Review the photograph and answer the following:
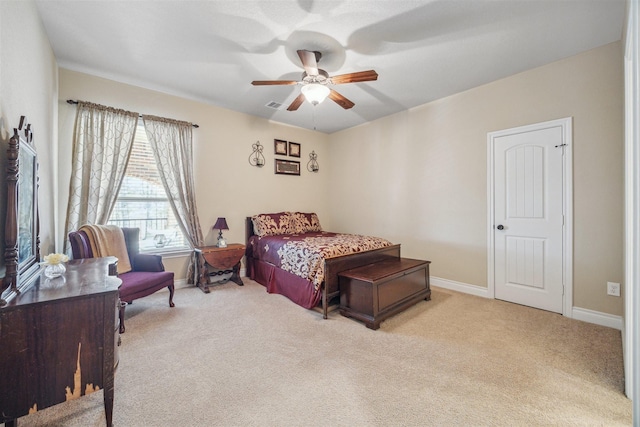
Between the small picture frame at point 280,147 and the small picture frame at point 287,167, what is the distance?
5.8 inches

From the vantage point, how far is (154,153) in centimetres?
360

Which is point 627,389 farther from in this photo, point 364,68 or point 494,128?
point 364,68

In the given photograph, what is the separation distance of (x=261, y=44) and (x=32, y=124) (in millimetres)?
1966

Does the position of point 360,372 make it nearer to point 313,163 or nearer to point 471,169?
point 471,169

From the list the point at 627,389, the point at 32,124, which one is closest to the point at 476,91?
the point at 627,389

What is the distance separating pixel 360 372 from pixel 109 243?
2.87 m

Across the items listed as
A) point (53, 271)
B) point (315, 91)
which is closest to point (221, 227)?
point (53, 271)

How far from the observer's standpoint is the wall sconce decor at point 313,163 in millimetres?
5421

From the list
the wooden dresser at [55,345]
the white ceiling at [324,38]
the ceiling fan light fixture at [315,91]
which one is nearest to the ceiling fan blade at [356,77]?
the ceiling fan light fixture at [315,91]

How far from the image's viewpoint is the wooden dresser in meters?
1.27

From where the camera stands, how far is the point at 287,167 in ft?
16.6

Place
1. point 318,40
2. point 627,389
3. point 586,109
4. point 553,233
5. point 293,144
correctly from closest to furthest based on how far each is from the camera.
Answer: point 627,389 < point 318,40 < point 586,109 < point 553,233 < point 293,144

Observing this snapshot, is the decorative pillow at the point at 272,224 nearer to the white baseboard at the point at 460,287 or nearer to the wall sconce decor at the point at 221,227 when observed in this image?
the wall sconce decor at the point at 221,227

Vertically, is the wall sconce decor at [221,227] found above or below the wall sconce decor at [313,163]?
below
